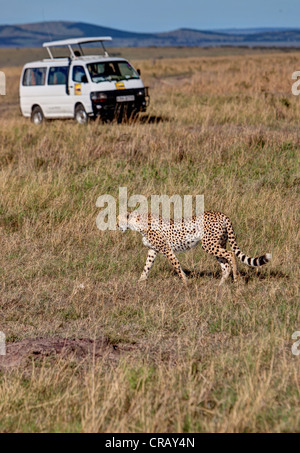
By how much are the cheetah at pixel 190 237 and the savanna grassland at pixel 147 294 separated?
188 millimetres

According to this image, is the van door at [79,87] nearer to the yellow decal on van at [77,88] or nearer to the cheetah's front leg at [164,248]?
the yellow decal on van at [77,88]

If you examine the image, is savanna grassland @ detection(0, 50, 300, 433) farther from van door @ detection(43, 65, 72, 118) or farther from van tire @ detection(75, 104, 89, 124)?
van door @ detection(43, 65, 72, 118)

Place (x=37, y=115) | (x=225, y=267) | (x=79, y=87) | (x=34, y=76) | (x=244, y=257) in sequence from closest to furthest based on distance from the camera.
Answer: (x=244, y=257) < (x=225, y=267) < (x=79, y=87) < (x=34, y=76) < (x=37, y=115)

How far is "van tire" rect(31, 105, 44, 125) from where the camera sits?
19.3m

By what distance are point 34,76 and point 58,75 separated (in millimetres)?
1174

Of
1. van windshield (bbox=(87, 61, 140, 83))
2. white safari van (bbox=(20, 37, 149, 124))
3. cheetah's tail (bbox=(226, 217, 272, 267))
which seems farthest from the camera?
van windshield (bbox=(87, 61, 140, 83))

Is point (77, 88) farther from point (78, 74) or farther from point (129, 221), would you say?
point (129, 221)

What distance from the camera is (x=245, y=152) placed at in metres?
11.8

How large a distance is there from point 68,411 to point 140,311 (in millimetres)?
1854

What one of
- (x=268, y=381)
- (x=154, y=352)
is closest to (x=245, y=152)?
(x=154, y=352)

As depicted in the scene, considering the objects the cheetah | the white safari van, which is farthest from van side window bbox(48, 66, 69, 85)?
the cheetah

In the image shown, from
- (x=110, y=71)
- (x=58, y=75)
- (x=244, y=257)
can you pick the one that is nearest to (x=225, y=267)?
(x=244, y=257)

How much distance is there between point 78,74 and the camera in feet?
58.1
